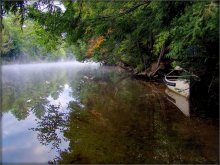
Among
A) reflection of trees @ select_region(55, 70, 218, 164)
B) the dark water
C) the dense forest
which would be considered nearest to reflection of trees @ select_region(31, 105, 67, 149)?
the dark water

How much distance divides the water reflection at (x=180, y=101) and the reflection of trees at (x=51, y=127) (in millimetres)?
4114

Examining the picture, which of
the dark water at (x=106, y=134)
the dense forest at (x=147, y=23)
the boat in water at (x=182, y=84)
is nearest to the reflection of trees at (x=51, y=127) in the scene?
the dark water at (x=106, y=134)

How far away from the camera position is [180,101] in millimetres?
11609

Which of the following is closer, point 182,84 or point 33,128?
point 33,128

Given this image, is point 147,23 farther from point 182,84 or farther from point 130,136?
point 130,136

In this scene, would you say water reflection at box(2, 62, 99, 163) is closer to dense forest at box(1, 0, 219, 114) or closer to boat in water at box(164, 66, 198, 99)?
dense forest at box(1, 0, 219, 114)

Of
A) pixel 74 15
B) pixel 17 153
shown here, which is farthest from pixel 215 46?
pixel 17 153

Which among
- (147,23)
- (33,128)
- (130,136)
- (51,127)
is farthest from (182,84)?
(33,128)

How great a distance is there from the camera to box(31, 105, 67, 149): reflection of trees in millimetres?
6766

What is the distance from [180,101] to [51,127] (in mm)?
5882

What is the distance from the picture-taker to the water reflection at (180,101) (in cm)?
978

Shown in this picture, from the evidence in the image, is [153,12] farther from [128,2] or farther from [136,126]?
[136,126]

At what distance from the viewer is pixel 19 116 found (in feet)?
30.6

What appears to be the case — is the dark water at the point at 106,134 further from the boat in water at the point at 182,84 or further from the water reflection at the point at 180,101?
the boat in water at the point at 182,84
